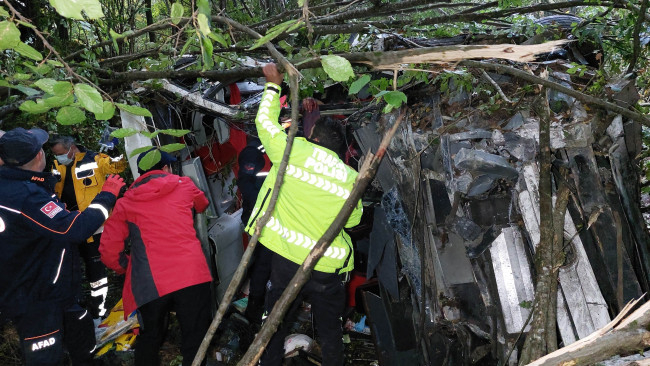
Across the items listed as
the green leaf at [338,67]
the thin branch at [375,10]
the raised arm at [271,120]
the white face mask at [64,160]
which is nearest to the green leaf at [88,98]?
the green leaf at [338,67]

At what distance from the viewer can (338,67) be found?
4.84ft

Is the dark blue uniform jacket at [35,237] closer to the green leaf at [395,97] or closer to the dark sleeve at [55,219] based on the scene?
the dark sleeve at [55,219]

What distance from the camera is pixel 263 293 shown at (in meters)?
4.55

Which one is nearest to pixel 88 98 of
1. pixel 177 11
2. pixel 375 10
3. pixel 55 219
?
pixel 177 11

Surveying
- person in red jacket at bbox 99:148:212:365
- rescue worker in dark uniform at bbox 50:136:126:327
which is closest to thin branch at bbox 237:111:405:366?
person in red jacket at bbox 99:148:212:365

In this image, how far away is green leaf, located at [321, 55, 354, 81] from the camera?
1461 millimetres

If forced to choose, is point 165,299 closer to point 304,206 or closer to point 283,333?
point 283,333

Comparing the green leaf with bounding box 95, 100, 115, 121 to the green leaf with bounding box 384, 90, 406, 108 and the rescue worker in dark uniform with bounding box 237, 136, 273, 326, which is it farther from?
the rescue worker in dark uniform with bounding box 237, 136, 273, 326

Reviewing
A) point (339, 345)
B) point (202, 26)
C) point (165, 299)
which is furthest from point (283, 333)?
point (202, 26)

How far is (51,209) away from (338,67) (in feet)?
8.98

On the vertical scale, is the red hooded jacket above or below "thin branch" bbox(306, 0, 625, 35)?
below

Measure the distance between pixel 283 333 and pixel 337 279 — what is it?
543 mm

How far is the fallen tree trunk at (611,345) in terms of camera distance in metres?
1.26

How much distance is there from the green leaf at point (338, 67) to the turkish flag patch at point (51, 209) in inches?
106
